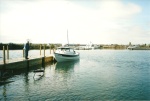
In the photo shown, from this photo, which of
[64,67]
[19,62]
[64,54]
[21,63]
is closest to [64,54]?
[64,54]

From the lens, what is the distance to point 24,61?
1075 inches

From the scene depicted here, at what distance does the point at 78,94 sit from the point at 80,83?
395cm

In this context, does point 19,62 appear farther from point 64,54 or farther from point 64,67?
point 64,54

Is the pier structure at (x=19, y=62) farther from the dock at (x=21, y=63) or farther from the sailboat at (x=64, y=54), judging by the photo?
the sailboat at (x=64, y=54)

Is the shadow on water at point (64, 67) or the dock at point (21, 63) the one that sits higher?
the dock at point (21, 63)

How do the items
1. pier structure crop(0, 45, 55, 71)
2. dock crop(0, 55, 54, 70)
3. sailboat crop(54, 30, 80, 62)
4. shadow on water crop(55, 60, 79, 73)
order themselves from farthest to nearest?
sailboat crop(54, 30, 80, 62) < shadow on water crop(55, 60, 79, 73) < dock crop(0, 55, 54, 70) < pier structure crop(0, 45, 55, 71)

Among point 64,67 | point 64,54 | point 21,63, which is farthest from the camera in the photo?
point 64,54

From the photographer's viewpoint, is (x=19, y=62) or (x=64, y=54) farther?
(x=64, y=54)

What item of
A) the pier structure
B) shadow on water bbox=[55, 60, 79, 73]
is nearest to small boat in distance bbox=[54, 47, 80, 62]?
shadow on water bbox=[55, 60, 79, 73]

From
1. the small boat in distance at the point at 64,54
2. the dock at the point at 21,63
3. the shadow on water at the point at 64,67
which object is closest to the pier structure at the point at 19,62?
the dock at the point at 21,63

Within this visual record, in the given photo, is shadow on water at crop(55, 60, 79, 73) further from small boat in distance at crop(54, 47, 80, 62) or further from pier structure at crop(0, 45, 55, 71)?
pier structure at crop(0, 45, 55, 71)

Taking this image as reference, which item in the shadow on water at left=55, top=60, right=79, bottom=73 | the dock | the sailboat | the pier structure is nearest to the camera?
the pier structure

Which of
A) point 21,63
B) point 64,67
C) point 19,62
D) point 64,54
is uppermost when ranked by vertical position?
point 64,54

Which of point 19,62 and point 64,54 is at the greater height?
point 64,54
